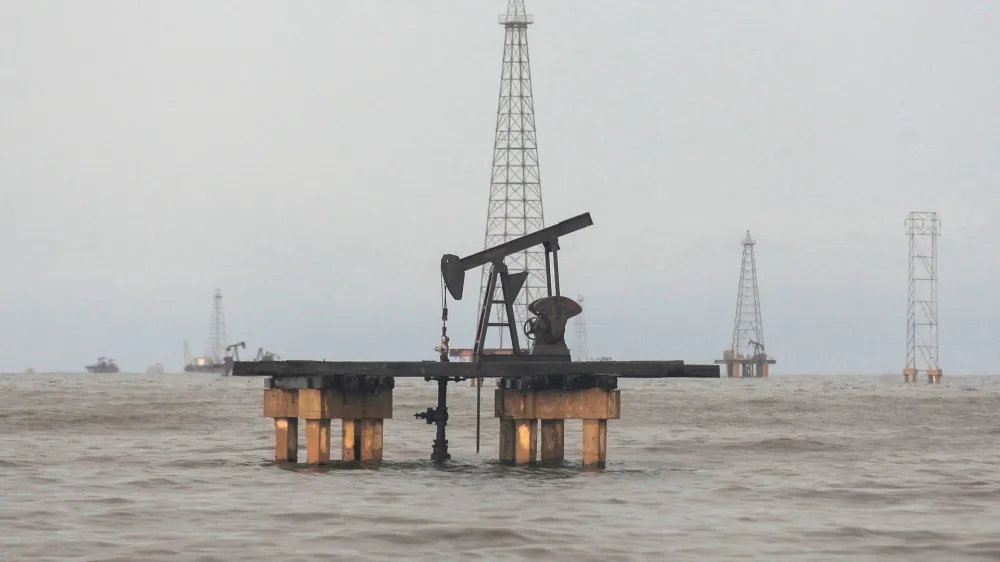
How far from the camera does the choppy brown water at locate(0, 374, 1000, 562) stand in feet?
72.1

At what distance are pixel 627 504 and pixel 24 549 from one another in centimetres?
1090

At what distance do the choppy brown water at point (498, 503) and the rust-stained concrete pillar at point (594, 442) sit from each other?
25.3 inches

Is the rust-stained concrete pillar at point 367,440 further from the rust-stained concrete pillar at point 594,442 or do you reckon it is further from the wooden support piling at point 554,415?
the rust-stained concrete pillar at point 594,442

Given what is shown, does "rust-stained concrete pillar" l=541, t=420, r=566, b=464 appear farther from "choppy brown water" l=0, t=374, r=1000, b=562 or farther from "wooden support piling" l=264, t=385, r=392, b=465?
"wooden support piling" l=264, t=385, r=392, b=465

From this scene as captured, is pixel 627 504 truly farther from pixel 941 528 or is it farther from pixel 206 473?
pixel 206 473

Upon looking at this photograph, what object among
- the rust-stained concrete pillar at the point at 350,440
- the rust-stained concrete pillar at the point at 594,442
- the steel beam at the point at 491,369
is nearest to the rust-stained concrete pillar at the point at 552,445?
the rust-stained concrete pillar at the point at 594,442

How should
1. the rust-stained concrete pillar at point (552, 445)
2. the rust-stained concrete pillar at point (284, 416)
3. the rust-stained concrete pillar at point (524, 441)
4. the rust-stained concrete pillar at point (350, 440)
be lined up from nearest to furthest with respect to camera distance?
the rust-stained concrete pillar at point (524, 441) < the rust-stained concrete pillar at point (552, 445) < the rust-stained concrete pillar at point (284, 416) < the rust-stained concrete pillar at point (350, 440)

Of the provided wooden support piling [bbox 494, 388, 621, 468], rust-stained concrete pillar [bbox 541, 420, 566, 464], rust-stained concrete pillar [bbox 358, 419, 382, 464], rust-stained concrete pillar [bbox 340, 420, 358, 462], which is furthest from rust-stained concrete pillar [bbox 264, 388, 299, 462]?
rust-stained concrete pillar [bbox 541, 420, 566, 464]

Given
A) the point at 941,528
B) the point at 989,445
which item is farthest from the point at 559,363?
the point at 989,445

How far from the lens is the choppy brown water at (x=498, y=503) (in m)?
22.0

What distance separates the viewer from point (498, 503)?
1054 inches

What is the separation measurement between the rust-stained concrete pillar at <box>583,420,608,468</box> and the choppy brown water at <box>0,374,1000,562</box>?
64cm

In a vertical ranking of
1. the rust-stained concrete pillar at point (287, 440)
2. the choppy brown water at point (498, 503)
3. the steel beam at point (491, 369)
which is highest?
the steel beam at point (491, 369)

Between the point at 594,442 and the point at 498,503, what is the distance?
6.20m
